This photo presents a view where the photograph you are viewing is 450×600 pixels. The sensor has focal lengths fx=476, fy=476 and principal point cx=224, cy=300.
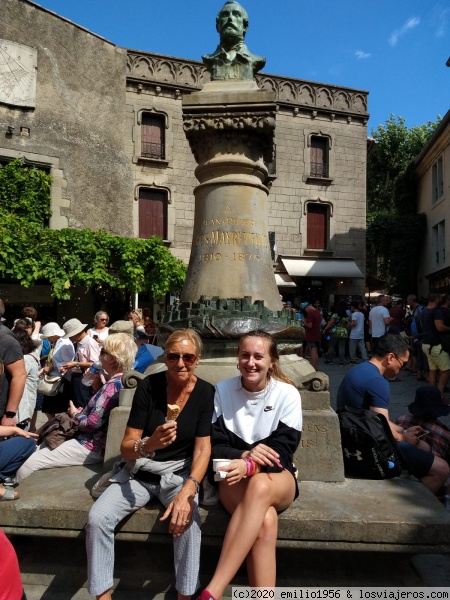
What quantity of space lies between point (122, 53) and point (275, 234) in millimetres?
9904

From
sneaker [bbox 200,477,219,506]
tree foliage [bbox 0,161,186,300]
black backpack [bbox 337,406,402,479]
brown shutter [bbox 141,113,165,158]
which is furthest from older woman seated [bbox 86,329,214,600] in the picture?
brown shutter [bbox 141,113,165,158]

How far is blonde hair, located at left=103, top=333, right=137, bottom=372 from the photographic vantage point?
12.5 ft

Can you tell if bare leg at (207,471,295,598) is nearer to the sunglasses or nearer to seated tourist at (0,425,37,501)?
the sunglasses

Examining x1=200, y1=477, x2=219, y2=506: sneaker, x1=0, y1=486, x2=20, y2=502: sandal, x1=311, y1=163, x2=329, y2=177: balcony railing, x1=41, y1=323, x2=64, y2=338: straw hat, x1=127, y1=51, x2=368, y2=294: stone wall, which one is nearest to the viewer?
x1=200, y1=477, x2=219, y2=506: sneaker

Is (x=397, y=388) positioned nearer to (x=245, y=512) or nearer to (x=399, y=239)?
(x=245, y=512)

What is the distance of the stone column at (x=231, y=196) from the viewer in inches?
190

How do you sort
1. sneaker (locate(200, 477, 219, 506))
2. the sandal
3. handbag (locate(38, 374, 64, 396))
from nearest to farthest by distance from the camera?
sneaker (locate(200, 477, 219, 506)) < the sandal < handbag (locate(38, 374, 64, 396))

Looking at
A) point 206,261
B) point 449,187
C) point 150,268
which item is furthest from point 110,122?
point 206,261

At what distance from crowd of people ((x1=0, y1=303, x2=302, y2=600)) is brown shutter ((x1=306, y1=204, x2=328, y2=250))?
1981 centimetres

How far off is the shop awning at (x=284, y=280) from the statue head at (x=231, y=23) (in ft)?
51.5

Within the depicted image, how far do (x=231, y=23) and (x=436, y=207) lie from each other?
21258 millimetres

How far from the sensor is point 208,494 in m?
2.82

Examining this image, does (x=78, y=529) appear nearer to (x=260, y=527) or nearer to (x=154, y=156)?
(x=260, y=527)

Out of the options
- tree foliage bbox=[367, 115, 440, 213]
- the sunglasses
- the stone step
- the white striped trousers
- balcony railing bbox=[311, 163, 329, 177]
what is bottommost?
the stone step
